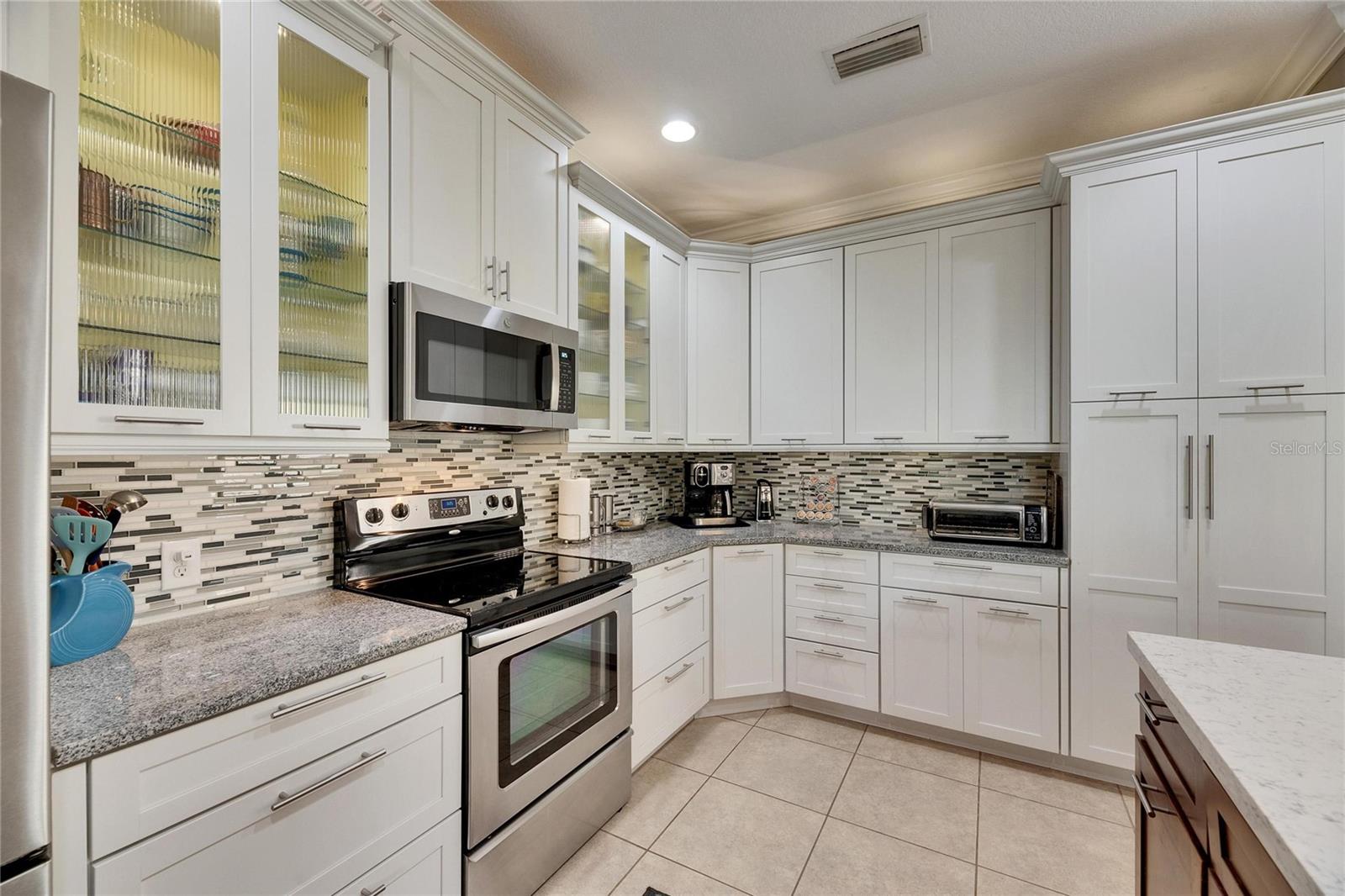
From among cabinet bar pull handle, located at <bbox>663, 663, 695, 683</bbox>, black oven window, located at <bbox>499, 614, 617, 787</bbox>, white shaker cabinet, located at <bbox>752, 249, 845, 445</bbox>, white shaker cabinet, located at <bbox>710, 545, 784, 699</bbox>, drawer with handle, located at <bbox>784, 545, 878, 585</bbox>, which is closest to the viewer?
black oven window, located at <bbox>499, 614, 617, 787</bbox>

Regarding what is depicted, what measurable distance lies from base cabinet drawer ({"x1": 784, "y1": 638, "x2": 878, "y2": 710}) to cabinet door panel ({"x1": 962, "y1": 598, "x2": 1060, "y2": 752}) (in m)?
0.41

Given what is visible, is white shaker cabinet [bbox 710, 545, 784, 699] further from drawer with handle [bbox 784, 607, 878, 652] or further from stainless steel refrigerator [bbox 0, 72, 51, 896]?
stainless steel refrigerator [bbox 0, 72, 51, 896]

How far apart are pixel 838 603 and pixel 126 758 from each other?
102 inches

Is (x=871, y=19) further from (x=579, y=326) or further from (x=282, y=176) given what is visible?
(x=282, y=176)

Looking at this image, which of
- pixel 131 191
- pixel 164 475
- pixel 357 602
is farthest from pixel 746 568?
pixel 131 191

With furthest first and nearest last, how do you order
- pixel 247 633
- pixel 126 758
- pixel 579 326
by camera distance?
pixel 579 326 < pixel 247 633 < pixel 126 758

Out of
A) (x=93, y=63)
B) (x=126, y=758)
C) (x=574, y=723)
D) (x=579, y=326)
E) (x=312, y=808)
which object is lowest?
(x=574, y=723)

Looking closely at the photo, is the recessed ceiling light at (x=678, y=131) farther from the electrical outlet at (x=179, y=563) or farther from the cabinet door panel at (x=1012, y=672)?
the cabinet door panel at (x=1012, y=672)

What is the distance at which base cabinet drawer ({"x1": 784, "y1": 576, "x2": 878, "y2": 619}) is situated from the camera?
2773 millimetres

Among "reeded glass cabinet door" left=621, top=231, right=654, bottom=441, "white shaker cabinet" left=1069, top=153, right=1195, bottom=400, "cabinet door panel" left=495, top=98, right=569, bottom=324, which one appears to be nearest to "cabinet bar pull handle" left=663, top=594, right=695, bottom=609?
"reeded glass cabinet door" left=621, top=231, right=654, bottom=441

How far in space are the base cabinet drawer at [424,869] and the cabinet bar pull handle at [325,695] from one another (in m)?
0.42

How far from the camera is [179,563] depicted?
1467 millimetres

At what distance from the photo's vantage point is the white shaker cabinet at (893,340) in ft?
9.55

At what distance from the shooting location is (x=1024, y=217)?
2693 millimetres
